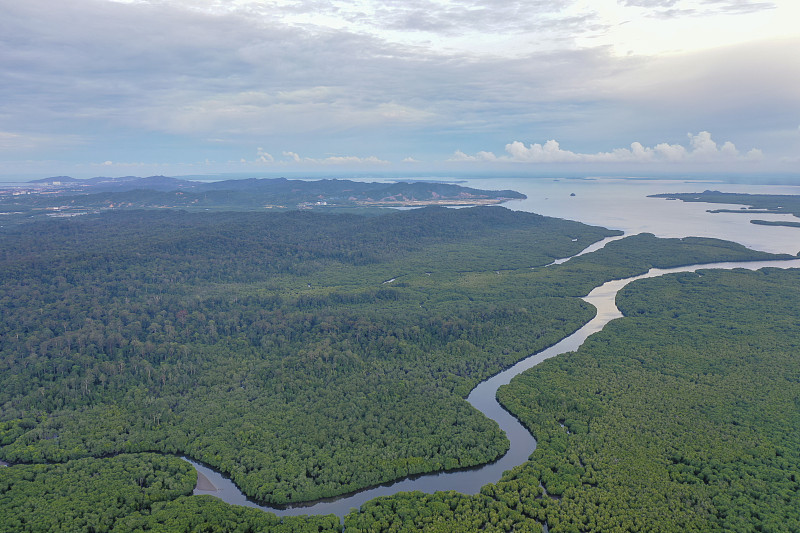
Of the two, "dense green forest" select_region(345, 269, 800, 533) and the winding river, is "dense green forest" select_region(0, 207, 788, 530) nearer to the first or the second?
the winding river

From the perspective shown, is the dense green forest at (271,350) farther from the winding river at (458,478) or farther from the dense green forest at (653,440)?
the dense green forest at (653,440)

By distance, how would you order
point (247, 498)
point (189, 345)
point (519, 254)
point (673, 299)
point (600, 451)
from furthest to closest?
point (519, 254)
point (673, 299)
point (189, 345)
point (600, 451)
point (247, 498)

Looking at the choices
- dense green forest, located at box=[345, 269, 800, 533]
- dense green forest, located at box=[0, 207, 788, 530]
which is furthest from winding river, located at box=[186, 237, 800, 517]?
dense green forest, located at box=[345, 269, 800, 533]

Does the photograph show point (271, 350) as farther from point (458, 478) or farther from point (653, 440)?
point (653, 440)

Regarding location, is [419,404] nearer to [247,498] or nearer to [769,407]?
[247,498]

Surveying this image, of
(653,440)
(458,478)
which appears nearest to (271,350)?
(458,478)

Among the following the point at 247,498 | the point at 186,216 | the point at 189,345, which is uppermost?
the point at 186,216

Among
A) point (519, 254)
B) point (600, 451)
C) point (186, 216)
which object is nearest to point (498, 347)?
point (600, 451)

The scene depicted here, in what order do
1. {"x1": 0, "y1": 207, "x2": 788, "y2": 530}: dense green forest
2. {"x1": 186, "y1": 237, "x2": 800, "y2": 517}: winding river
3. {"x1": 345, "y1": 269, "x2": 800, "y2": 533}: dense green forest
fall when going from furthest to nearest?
{"x1": 0, "y1": 207, "x2": 788, "y2": 530}: dense green forest, {"x1": 186, "y1": 237, "x2": 800, "y2": 517}: winding river, {"x1": 345, "y1": 269, "x2": 800, "y2": 533}: dense green forest
